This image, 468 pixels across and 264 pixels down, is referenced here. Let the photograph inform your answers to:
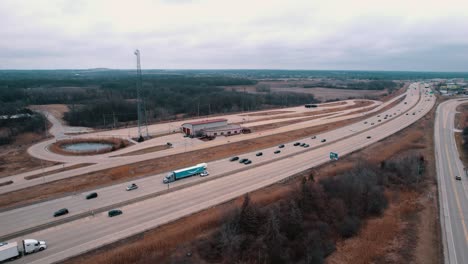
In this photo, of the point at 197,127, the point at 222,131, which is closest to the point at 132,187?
the point at 197,127

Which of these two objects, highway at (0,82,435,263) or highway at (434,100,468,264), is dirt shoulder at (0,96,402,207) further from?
highway at (434,100,468,264)

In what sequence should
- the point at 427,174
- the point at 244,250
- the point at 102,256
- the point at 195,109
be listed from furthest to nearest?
the point at 195,109
the point at 427,174
the point at 244,250
the point at 102,256

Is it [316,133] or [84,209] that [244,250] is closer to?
[84,209]

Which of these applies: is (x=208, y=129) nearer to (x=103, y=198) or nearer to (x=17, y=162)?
(x=103, y=198)

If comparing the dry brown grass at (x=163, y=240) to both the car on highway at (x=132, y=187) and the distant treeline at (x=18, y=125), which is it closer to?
the car on highway at (x=132, y=187)

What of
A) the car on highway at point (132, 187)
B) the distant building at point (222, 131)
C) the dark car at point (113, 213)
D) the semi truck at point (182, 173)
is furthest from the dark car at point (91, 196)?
the distant building at point (222, 131)

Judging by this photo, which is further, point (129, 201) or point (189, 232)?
point (129, 201)

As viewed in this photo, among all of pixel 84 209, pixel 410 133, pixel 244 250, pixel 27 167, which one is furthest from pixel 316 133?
pixel 27 167
